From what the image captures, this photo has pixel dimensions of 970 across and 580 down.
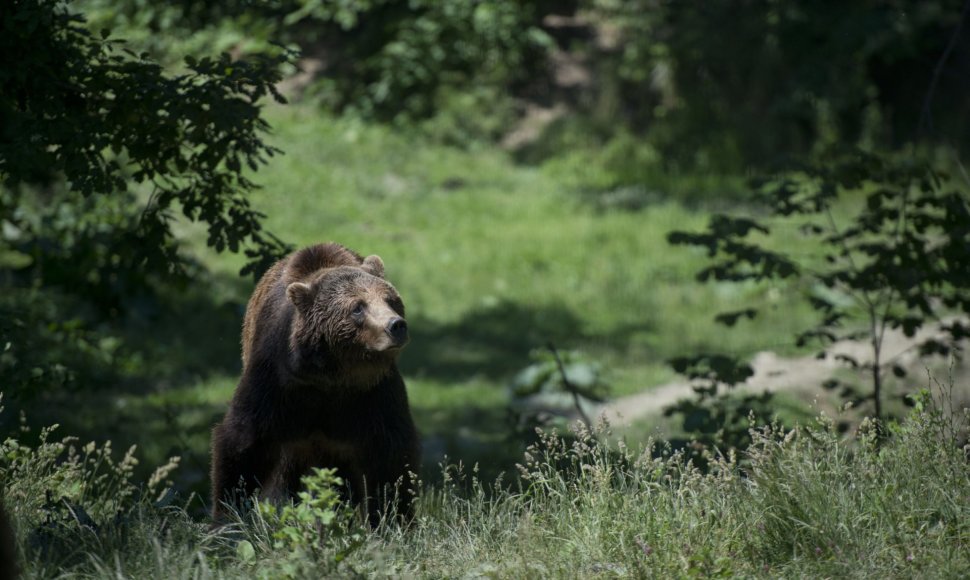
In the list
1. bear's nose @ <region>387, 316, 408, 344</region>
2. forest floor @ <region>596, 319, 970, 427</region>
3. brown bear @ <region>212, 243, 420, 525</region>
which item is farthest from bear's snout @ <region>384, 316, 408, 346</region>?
forest floor @ <region>596, 319, 970, 427</region>

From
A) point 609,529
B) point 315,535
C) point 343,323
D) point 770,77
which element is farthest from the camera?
point 770,77

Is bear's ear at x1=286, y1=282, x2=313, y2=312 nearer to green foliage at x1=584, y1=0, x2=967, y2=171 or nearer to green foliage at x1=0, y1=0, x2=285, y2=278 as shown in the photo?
green foliage at x1=0, y1=0, x2=285, y2=278

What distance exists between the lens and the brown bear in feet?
16.4

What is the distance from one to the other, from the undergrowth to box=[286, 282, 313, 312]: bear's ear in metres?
0.93

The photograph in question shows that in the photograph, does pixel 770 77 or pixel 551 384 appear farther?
pixel 770 77

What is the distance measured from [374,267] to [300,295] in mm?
428

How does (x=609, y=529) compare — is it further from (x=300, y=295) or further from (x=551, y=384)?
(x=551, y=384)

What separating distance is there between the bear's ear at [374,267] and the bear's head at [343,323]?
117mm

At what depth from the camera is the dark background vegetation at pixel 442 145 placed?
20.1ft

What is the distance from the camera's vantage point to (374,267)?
17.6 ft

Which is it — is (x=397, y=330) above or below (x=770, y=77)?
below

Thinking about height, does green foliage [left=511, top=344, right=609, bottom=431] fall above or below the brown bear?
below

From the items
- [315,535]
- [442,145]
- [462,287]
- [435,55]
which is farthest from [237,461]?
[435,55]

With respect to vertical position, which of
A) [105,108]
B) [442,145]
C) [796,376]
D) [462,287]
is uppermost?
[105,108]
